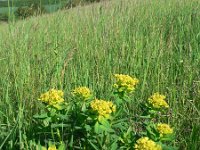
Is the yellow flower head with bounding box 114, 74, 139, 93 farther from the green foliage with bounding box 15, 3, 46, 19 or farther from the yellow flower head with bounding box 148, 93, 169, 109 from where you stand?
the green foliage with bounding box 15, 3, 46, 19

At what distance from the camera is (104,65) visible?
6.59ft

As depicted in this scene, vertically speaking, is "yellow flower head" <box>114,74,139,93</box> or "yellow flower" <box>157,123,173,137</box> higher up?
"yellow flower head" <box>114,74,139,93</box>

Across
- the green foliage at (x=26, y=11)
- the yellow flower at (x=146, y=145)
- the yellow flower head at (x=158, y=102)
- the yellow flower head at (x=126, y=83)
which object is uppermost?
the green foliage at (x=26, y=11)

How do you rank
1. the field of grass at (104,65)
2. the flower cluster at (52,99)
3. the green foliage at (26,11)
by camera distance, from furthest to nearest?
the green foliage at (26,11) < the field of grass at (104,65) < the flower cluster at (52,99)

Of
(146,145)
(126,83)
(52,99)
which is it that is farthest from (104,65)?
(146,145)

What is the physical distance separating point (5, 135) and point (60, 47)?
1031 millimetres

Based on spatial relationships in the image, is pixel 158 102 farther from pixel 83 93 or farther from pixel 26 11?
pixel 26 11

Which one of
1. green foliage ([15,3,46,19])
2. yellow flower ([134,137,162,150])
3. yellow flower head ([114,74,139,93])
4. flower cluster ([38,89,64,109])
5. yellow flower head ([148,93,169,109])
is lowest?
yellow flower ([134,137,162,150])

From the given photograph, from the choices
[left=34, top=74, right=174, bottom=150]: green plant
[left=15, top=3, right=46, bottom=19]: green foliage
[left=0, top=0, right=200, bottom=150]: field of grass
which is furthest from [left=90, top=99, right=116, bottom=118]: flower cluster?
[left=15, top=3, right=46, bottom=19]: green foliage

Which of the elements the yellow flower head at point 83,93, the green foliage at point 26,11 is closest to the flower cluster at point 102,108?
the yellow flower head at point 83,93

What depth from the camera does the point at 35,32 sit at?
288 cm

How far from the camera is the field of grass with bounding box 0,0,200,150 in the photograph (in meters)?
1.49

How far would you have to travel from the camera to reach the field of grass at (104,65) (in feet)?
4.90

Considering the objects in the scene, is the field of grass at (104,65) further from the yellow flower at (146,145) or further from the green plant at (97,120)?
the yellow flower at (146,145)
